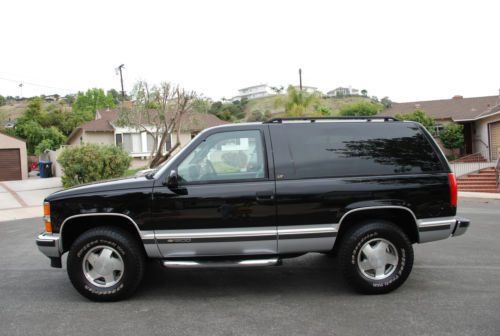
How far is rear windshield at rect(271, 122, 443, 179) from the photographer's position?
488cm

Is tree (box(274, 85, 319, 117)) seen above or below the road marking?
above

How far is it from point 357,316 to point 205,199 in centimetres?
194

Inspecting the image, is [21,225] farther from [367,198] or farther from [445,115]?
[445,115]

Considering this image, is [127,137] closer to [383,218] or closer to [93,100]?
[383,218]

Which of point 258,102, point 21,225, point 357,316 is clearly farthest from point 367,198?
point 258,102

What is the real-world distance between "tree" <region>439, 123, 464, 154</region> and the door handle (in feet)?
89.1

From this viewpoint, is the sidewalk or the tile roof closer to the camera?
the sidewalk

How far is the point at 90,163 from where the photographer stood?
17.4 metres

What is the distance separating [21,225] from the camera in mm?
11391

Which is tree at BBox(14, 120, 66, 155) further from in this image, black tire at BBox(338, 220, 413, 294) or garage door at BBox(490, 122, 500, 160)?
black tire at BBox(338, 220, 413, 294)

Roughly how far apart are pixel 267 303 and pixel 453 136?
27.3 meters

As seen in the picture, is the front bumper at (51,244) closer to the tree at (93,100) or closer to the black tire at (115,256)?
the black tire at (115,256)

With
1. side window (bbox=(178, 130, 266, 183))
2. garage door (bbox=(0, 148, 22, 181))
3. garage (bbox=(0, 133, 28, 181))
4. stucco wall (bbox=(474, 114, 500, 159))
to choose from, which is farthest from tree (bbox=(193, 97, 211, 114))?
side window (bbox=(178, 130, 266, 183))

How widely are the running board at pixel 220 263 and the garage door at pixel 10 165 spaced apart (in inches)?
1160
